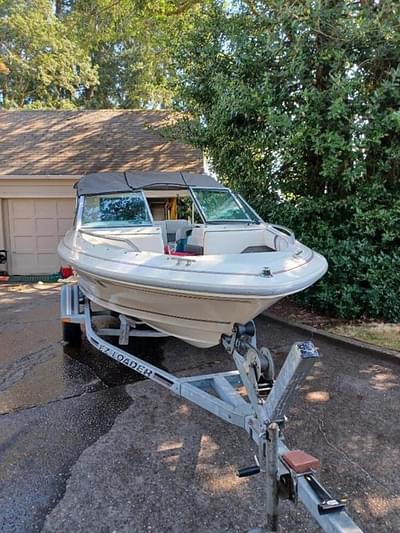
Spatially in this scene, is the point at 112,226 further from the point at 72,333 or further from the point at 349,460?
the point at 349,460

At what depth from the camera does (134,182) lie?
16.3ft

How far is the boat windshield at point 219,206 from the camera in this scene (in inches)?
193

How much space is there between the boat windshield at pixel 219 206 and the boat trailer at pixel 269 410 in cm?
215

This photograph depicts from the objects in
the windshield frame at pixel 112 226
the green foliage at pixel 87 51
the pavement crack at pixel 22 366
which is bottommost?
the pavement crack at pixel 22 366

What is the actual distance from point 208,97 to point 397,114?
315 cm

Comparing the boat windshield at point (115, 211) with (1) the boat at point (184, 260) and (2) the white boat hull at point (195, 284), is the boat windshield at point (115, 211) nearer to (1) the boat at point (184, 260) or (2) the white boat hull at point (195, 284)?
(1) the boat at point (184, 260)

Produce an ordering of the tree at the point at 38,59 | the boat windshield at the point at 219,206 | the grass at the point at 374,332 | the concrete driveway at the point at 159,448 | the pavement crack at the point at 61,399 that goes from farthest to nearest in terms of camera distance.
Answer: the tree at the point at 38,59, the boat windshield at the point at 219,206, the grass at the point at 374,332, the pavement crack at the point at 61,399, the concrete driveway at the point at 159,448

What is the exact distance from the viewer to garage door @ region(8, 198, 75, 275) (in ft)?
33.1

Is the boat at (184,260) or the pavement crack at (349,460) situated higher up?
the boat at (184,260)

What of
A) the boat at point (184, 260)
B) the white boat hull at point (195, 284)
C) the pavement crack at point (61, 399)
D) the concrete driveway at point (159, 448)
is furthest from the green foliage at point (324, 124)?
the pavement crack at point (61, 399)

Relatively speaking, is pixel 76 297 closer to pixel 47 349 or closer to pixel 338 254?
pixel 47 349

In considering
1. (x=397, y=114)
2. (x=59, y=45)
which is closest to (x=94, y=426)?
(x=397, y=114)

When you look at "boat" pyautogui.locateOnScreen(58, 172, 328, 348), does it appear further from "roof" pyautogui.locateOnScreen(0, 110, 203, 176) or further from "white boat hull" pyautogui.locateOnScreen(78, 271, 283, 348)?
"roof" pyautogui.locateOnScreen(0, 110, 203, 176)

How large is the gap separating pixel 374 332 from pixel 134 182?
11.6 ft
